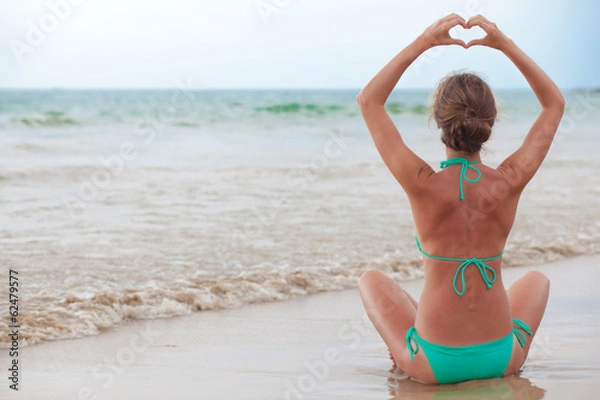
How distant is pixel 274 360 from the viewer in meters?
3.76

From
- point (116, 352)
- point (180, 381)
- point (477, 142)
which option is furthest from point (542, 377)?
point (116, 352)

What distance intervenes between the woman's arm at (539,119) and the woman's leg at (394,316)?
0.76 meters

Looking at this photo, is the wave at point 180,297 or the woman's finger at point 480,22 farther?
the wave at point 180,297

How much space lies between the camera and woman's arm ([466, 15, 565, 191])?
2.83 metres

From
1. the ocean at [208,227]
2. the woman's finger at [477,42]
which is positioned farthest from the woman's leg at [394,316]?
the woman's finger at [477,42]

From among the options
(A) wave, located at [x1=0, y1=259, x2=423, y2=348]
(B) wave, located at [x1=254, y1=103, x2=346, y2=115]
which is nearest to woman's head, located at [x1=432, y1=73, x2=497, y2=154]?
(A) wave, located at [x1=0, y1=259, x2=423, y2=348]

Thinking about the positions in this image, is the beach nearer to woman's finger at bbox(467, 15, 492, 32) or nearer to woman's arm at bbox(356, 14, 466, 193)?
woman's finger at bbox(467, 15, 492, 32)

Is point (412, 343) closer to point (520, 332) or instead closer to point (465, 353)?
point (465, 353)

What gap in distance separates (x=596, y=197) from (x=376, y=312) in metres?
7.52

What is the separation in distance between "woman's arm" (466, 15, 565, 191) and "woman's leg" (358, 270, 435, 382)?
29.8 inches

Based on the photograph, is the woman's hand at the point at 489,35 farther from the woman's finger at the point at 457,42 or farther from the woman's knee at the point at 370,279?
the woman's knee at the point at 370,279

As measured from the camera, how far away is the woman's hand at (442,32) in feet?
8.82

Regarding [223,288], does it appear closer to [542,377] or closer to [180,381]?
[180,381]

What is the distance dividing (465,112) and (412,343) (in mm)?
1000
